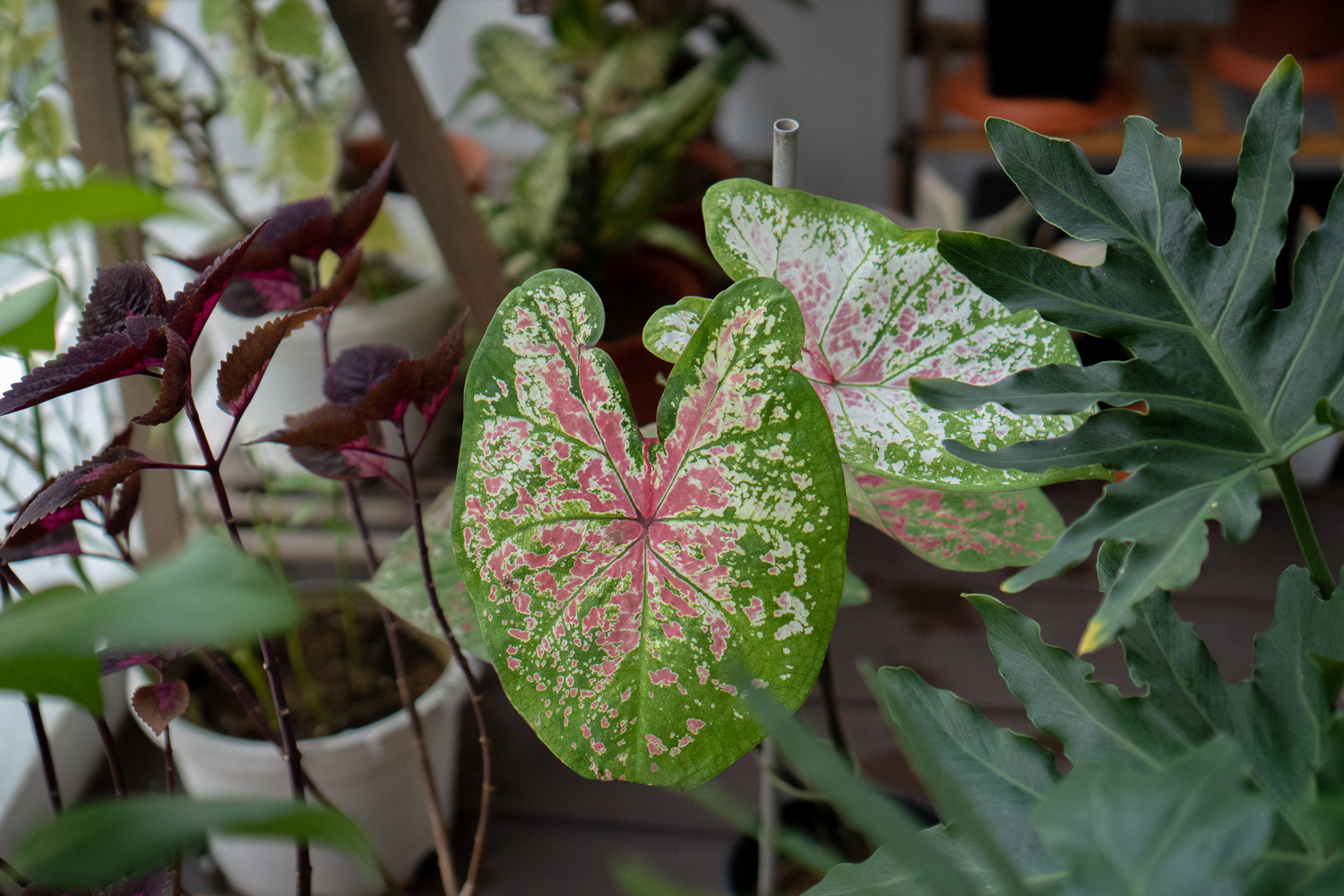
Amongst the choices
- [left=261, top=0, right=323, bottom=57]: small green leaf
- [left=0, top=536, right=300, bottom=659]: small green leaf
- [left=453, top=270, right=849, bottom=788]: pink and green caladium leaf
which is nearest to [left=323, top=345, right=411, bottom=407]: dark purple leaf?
[left=453, top=270, right=849, bottom=788]: pink and green caladium leaf

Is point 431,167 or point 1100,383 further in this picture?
point 431,167

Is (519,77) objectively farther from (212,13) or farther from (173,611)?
(173,611)

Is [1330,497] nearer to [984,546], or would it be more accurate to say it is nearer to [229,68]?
[984,546]

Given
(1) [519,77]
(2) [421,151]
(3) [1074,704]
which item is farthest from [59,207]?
(1) [519,77]

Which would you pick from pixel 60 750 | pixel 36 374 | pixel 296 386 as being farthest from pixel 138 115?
pixel 36 374

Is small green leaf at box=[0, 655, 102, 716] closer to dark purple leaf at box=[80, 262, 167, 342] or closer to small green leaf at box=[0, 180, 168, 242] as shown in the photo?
small green leaf at box=[0, 180, 168, 242]

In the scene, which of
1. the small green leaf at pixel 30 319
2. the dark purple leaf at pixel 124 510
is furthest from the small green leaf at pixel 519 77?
the small green leaf at pixel 30 319
